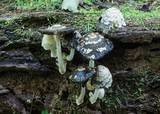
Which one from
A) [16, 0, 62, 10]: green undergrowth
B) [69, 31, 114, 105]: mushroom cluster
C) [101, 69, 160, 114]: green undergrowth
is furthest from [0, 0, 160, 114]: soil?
[69, 31, 114, 105]: mushroom cluster

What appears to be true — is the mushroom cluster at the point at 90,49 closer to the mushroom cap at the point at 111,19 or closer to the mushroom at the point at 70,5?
the mushroom cap at the point at 111,19

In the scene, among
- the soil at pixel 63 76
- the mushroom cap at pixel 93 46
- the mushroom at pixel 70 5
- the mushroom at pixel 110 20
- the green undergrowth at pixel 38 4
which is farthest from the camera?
the green undergrowth at pixel 38 4

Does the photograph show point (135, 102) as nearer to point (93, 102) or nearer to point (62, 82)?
point (93, 102)

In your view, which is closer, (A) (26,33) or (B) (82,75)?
(B) (82,75)

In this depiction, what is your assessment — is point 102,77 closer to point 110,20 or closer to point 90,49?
point 90,49

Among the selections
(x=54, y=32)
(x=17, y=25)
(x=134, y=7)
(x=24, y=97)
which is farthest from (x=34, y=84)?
(x=134, y=7)

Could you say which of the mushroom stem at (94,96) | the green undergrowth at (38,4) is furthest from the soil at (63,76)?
the green undergrowth at (38,4)

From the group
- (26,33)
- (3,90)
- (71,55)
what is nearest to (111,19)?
(71,55)
